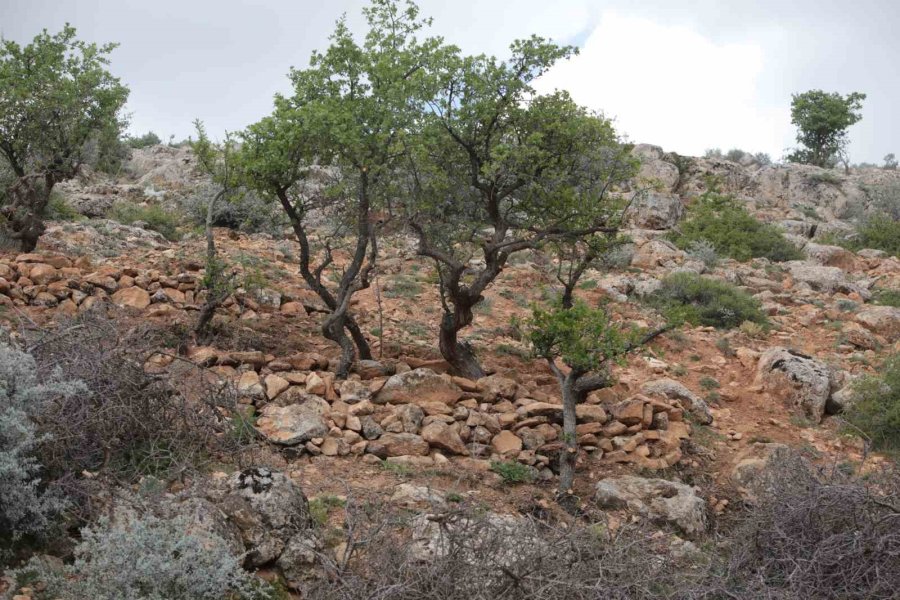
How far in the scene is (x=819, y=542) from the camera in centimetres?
479

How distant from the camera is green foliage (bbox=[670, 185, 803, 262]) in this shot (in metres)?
19.1

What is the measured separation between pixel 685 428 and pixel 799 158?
2932 cm

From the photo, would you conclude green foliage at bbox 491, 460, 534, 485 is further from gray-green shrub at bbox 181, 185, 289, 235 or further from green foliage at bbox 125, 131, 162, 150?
green foliage at bbox 125, 131, 162, 150

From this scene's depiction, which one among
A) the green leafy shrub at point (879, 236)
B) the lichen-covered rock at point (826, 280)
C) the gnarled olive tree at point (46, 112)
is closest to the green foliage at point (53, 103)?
the gnarled olive tree at point (46, 112)

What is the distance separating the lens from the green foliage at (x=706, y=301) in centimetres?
1310

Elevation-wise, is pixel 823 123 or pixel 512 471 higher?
pixel 823 123

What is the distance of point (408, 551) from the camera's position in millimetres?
4094

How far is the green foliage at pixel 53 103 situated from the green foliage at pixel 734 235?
13.4m

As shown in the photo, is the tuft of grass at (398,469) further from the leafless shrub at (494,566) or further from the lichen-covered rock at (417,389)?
the leafless shrub at (494,566)

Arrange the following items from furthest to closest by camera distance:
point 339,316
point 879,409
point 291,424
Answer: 1. point 879,409
2. point 339,316
3. point 291,424

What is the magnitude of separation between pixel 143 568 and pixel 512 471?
3.84 metres

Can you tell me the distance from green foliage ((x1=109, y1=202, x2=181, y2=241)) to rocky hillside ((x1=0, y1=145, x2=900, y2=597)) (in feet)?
0.91

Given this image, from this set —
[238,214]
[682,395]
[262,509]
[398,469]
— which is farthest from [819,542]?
[238,214]

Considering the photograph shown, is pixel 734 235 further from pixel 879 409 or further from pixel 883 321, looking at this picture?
pixel 879 409
